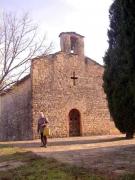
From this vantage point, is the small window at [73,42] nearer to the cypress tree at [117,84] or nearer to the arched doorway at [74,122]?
the arched doorway at [74,122]

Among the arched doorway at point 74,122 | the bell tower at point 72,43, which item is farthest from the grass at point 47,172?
the bell tower at point 72,43

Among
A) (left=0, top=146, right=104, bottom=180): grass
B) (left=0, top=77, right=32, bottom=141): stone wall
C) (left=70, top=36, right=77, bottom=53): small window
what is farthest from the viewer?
(left=70, top=36, right=77, bottom=53): small window

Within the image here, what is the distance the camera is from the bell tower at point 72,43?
27.2 meters

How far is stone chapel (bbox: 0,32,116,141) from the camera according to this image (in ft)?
84.5

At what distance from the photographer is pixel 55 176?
7.73 meters

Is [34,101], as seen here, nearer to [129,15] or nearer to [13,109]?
[13,109]

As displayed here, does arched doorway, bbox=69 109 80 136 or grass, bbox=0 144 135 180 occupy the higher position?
arched doorway, bbox=69 109 80 136

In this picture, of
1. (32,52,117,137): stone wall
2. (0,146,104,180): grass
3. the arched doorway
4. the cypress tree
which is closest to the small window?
(32,52,117,137): stone wall

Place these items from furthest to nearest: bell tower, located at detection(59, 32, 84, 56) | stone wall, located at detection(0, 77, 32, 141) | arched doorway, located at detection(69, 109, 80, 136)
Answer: bell tower, located at detection(59, 32, 84, 56) → arched doorway, located at detection(69, 109, 80, 136) → stone wall, located at detection(0, 77, 32, 141)

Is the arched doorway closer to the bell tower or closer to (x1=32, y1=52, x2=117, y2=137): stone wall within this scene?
(x1=32, y1=52, x2=117, y2=137): stone wall

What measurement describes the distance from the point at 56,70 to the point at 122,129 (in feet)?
30.4

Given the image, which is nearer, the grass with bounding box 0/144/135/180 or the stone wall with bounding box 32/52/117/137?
the grass with bounding box 0/144/135/180

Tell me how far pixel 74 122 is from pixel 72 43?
634 cm

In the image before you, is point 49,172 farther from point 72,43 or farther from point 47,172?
point 72,43
